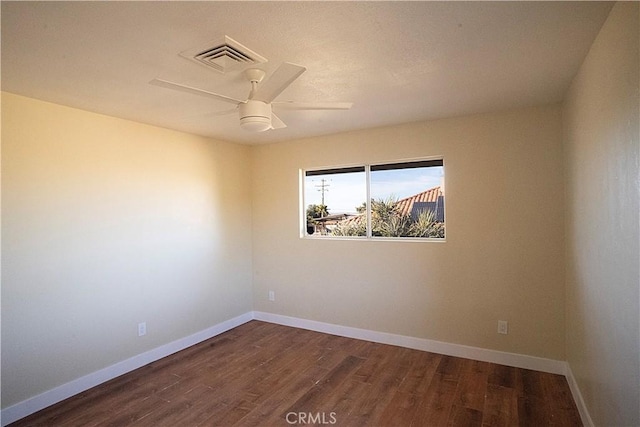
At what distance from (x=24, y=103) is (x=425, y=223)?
3604 mm

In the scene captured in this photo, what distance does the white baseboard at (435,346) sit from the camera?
3.01m

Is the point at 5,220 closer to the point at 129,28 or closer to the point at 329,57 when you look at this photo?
the point at 129,28

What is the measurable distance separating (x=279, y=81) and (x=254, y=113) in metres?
0.30

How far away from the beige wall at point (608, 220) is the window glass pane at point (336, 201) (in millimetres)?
2062

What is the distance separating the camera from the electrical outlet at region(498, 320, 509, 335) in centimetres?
314

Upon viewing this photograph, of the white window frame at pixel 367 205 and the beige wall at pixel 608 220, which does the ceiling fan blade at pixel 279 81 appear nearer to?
the beige wall at pixel 608 220

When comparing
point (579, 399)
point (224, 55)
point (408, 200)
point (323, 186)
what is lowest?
point (579, 399)

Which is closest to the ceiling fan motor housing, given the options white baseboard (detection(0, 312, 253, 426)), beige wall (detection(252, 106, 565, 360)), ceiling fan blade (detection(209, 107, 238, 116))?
ceiling fan blade (detection(209, 107, 238, 116))

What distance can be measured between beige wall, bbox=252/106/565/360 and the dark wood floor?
0.38 m

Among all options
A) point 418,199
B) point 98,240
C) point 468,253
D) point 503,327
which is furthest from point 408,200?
point 98,240

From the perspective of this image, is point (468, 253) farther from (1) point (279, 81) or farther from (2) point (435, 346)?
(1) point (279, 81)

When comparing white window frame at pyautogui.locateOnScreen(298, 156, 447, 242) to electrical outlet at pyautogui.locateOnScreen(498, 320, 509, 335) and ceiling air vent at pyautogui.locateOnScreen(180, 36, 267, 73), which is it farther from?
ceiling air vent at pyautogui.locateOnScreen(180, 36, 267, 73)

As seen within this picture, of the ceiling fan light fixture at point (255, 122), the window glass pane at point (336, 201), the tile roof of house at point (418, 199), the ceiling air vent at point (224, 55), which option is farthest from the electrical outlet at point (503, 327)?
the ceiling air vent at point (224, 55)

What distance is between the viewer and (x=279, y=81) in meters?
1.82
